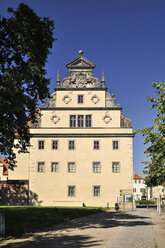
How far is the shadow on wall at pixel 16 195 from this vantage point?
1703 inches

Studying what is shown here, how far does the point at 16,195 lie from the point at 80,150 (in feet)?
34.0

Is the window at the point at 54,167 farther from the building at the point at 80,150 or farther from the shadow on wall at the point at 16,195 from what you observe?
the shadow on wall at the point at 16,195

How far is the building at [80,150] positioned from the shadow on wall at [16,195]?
45 cm

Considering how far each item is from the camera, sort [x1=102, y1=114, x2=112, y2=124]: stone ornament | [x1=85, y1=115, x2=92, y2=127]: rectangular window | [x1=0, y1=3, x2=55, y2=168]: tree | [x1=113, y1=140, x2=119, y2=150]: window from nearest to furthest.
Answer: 1. [x1=0, y1=3, x2=55, y2=168]: tree
2. [x1=113, y1=140, x2=119, y2=150]: window
3. [x1=102, y1=114, x2=112, y2=124]: stone ornament
4. [x1=85, y1=115, x2=92, y2=127]: rectangular window

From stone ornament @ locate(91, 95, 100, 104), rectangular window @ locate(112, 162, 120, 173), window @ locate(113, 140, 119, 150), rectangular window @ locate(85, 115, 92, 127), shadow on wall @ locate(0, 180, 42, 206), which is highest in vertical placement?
stone ornament @ locate(91, 95, 100, 104)

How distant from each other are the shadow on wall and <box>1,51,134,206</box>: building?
0.45m

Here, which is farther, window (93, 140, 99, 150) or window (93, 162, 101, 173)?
window (93, 140, 99, 150)

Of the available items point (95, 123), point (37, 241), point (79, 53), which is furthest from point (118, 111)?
point (37, 241)

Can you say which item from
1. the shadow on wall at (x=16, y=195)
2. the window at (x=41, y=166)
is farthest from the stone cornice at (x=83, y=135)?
the shadow on wall at (x=16, y=195)

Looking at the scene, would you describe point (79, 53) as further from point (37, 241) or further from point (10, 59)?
point (37, 241)

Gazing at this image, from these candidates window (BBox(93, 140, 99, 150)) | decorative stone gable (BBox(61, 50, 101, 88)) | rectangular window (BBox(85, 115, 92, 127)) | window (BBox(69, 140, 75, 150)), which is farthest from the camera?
decorative stone gable (BBox(61, 50, 101, 88))

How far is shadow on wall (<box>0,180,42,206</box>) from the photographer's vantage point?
Result: 4325 cm

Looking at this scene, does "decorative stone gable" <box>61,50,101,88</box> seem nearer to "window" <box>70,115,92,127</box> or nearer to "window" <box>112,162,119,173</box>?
"window" <box>70,115,92,127</box>

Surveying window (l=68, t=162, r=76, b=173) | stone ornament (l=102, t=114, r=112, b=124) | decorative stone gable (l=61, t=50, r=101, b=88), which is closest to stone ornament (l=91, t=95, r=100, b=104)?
decorative stone gable (l=61, t=50, r=101, b=88)
